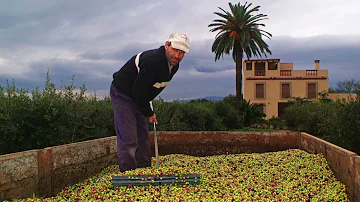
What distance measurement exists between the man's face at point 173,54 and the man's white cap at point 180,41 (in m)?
0.07

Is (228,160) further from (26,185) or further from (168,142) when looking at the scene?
(26,185)

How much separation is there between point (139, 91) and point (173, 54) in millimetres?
566

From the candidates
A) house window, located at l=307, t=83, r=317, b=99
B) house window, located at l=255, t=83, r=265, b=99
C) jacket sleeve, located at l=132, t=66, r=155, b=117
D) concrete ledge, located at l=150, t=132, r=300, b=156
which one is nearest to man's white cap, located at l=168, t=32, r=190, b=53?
jacket sleeve, located at l=132, t=66, r=155, b=117

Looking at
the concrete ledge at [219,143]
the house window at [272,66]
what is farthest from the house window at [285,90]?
the concrete ledge at [219,143]

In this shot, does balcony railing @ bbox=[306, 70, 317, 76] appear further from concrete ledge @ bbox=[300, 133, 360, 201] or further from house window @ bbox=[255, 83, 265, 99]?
concrete ledge @ bbox=[300, 133, 360, 201]

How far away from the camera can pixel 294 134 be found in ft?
18.4

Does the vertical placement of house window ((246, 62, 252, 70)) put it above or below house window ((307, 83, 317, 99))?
above

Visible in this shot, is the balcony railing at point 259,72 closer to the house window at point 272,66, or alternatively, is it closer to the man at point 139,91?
the house window at point 272,66

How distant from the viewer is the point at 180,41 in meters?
3.46

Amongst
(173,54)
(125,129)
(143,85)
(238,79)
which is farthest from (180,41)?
(238,79)

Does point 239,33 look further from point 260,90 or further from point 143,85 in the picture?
point 143,85

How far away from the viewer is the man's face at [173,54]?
3.54 meters

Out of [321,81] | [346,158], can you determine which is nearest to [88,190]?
[346,158]

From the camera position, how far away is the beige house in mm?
32406
